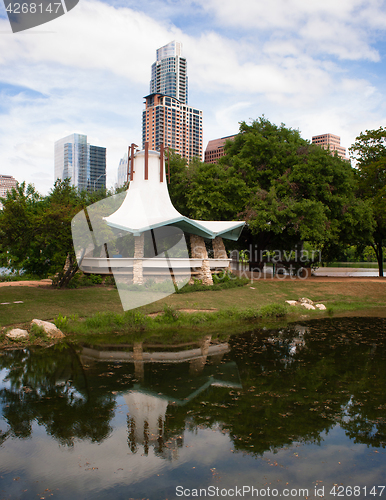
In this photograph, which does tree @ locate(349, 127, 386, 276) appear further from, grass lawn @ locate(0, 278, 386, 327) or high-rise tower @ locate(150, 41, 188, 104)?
high-rise tower @ locate(150, 41, 188, 104)

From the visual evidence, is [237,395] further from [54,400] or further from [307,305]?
[307,305]

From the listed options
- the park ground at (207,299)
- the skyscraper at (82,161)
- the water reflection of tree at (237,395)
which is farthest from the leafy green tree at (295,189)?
the skyscraper at (82,161)

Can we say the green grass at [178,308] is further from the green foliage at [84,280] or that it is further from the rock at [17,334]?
the green foliage at [84,280]

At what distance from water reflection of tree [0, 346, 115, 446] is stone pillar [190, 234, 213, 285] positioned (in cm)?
1341

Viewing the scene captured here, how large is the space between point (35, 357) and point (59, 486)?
579 cm

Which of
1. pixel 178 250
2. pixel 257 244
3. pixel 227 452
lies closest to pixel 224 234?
pixel 178 250

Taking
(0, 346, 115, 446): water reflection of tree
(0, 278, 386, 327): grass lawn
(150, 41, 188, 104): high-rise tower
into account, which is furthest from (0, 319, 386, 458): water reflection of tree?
(150, 41, 188, 104): high-rise tower

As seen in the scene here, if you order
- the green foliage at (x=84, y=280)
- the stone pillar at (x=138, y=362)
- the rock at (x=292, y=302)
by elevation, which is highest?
the green foliage at (x=84, y=280)

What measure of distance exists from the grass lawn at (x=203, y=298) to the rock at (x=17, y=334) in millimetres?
842

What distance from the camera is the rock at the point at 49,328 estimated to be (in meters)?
11.7

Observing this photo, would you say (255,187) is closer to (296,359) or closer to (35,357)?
(296,359)

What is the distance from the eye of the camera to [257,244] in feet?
104

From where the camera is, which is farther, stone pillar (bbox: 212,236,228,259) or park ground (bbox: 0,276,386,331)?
stone pillar (bbox: 212,236,228,259)

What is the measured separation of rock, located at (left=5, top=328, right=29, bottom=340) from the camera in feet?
36.6
